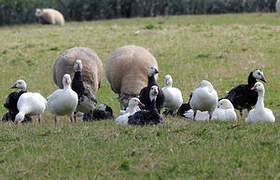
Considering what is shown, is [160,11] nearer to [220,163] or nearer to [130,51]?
[130,51]

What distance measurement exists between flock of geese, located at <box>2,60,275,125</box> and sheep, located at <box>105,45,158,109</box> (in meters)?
1.12

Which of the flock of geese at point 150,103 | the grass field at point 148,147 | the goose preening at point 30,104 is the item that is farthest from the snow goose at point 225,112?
the goose preening at point 30,104

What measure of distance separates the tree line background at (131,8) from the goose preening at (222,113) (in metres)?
25.4

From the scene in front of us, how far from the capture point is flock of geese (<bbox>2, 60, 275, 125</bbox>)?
34.6ft

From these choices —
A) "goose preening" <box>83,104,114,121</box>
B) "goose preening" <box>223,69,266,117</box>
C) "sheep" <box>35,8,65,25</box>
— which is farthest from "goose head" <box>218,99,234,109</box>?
"sheep" <box>35,8,65,25</box>

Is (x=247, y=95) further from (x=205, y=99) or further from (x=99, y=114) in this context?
(x=99, y=114)

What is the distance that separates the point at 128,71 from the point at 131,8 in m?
24.9

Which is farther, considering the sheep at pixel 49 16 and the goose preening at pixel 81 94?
the sheep at pixel 49 16

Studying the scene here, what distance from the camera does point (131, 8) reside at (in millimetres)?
38875

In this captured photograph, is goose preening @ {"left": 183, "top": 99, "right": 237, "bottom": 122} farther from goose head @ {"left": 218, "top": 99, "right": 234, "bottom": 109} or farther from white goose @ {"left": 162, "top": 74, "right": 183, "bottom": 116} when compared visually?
white goose @ {"left": 162, "top": 74, "right": 183, "bottom": 116}

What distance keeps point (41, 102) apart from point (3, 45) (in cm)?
Result: 1316

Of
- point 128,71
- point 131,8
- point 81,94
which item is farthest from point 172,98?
point 131,8

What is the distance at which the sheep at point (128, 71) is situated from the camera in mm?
13891

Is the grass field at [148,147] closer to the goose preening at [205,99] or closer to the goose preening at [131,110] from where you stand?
the goose preening at [131,110]
